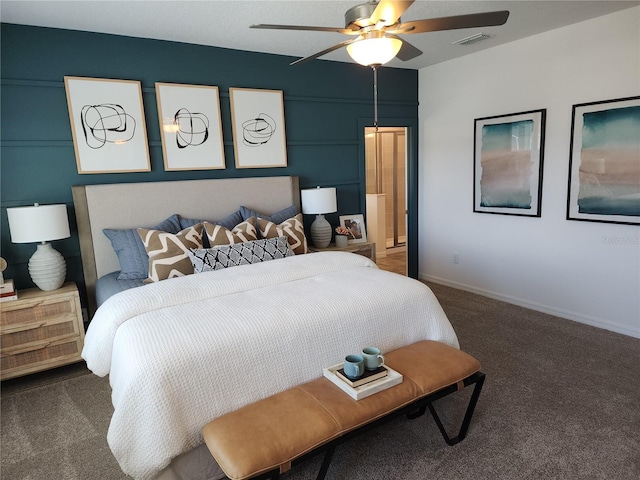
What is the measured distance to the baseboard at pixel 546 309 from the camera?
341cm

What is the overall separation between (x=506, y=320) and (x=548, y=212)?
3.61 feet

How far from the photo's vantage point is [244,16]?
296cm

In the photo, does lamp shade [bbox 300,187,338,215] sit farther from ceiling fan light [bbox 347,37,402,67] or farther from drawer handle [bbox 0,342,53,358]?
drawer handle [bbox 0,342,53,358]

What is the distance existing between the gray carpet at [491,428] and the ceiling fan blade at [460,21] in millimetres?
2179

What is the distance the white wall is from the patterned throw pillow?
2.43m

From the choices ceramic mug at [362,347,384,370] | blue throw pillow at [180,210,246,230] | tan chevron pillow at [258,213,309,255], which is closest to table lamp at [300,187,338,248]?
tan chevron pillow at [258,213,309,255]

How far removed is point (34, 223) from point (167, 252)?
901 mm

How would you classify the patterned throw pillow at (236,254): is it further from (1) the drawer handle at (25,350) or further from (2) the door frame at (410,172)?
(2) the door frame at (410,172)

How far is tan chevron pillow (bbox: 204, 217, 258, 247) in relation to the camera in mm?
3232

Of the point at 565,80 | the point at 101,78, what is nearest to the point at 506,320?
the point at 565,80

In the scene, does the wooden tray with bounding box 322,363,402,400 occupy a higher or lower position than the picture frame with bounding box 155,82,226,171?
lower

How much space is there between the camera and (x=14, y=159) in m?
2.99

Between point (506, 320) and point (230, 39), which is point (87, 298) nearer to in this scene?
point (230, 39)

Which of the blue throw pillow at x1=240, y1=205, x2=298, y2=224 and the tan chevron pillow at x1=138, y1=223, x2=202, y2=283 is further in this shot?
the blue throw pillow at x1=240, y1=205, x2=298, y2=224
